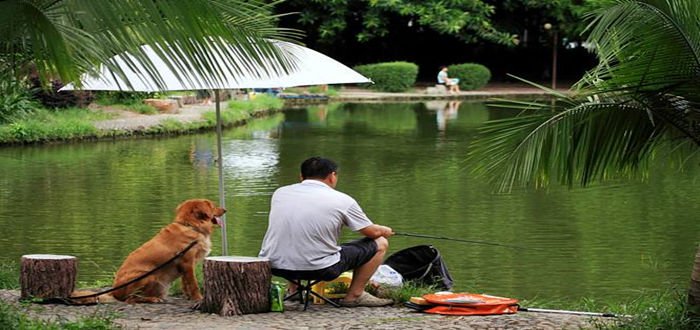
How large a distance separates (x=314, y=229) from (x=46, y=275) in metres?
1.79

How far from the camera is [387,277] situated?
29.0ft

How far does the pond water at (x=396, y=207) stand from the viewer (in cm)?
1136

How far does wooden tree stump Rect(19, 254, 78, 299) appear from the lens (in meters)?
8.04

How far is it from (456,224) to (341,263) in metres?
6.28

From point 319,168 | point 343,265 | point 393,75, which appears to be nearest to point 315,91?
point 393,75

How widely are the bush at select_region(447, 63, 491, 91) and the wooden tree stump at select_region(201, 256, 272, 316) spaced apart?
119 ft

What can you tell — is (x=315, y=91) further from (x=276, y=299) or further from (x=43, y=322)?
(x=43, y=322)

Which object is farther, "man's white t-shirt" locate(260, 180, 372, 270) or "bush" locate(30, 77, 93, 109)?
"bush" locate(30, 77, 93, 109)

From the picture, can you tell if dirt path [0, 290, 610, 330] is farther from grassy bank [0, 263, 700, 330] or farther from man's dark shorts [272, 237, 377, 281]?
man's dark shorts [272, 237, 377, 281]

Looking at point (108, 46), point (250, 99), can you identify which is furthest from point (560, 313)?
point (250, 99)

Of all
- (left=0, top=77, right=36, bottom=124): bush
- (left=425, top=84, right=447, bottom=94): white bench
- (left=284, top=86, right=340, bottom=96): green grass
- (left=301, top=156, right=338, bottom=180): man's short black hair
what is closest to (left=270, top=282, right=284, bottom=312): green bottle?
(left=301, top=156, right=338, bottom=180): man's short black hair

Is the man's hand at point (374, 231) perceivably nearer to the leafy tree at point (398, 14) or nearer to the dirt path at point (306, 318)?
the dirt path at point (306, 318)

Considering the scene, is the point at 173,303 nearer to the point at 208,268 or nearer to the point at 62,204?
the point at 208,268

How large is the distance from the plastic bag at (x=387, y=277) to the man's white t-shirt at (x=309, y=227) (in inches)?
38.1
